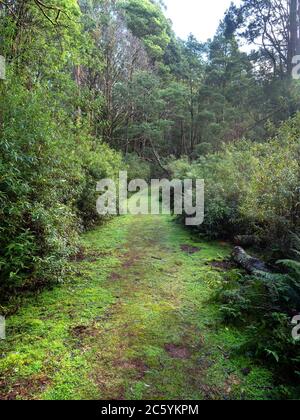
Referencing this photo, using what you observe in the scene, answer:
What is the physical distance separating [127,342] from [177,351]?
539 millimetres

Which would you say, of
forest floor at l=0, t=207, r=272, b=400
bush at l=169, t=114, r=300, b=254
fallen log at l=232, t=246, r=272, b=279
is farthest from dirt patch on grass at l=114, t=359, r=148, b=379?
bush at l=169, t=114, r=300, b=254

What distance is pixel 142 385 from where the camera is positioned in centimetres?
248

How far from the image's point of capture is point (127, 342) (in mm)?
3068

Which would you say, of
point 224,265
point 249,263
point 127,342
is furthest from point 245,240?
point 127,342

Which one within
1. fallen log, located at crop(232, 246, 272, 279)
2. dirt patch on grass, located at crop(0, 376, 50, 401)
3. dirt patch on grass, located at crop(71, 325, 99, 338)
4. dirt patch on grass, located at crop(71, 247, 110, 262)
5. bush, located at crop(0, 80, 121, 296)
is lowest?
dirt patch on grass, located at crop(0, 376, 50, 401)

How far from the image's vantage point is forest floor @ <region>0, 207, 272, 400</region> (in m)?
2.46

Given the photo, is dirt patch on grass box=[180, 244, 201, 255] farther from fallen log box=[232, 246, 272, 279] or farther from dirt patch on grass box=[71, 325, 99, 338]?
dirt patch on grass box=[71, 325, 99, 338]

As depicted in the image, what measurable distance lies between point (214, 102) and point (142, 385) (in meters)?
18.7

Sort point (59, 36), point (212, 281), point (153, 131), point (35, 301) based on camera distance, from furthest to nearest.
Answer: point (153, 131), point (59, 36), point (212, 281), point (35, 301)

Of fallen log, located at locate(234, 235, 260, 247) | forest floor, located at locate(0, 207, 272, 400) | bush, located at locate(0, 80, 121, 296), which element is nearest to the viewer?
forest floor, located at locate(0, 207, 272, 400)

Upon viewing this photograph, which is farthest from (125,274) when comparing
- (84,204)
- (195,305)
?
(84,204)

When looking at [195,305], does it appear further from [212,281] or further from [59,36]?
[59,36]

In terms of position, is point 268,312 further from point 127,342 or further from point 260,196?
point 260,196

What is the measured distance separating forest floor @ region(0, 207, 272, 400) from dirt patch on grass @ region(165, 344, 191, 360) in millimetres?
10
